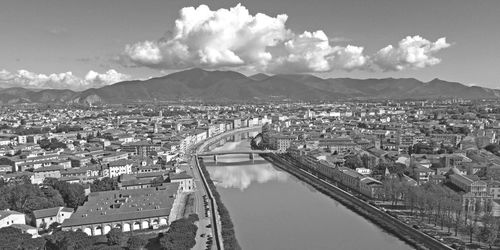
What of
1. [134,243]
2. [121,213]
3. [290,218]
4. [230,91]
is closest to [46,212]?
[121,213]

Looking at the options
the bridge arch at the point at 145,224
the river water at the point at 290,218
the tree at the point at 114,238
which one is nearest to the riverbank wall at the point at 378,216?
the river water at the point at 290,218

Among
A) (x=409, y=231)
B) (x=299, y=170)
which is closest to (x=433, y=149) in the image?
(x=299, y=170)

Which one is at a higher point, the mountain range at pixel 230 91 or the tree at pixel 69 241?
the mountain range at pixel 230 91

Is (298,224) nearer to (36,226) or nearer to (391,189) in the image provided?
(391,189)

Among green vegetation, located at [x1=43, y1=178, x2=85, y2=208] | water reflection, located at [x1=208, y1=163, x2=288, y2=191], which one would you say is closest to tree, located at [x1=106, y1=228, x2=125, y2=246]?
green vegetation, located at [x1=43, y1=178, x2=85, y2=208]

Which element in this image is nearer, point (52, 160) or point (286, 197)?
point (286, 197)

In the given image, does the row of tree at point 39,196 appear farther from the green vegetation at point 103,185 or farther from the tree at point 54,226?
the tree at point 54,226
